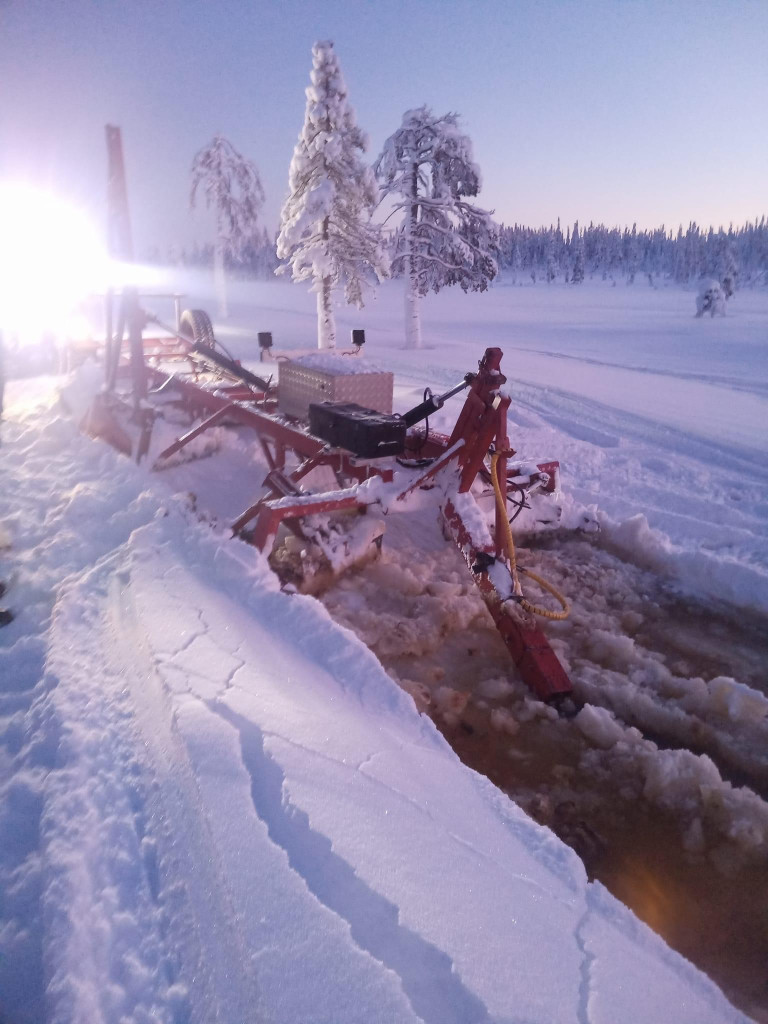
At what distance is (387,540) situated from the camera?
664cm

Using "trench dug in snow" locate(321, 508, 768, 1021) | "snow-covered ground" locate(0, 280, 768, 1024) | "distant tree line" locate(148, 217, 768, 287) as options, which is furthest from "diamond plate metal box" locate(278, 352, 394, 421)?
"distant tree line" locate(148, 217, 768, 287)

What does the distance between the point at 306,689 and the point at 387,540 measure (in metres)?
3.15

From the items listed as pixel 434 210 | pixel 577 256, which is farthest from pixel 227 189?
pixel 577 256

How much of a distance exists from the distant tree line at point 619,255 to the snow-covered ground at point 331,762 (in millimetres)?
97585

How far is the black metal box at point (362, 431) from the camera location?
532 cm

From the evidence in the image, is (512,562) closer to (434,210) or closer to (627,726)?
(627,726)

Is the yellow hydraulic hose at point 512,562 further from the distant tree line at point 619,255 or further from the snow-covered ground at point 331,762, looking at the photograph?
the distant tree line at point 619,255

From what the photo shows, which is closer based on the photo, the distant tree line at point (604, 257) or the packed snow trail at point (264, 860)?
the packed snow trail at point (264, 860)

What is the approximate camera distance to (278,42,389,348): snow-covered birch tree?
19.2m

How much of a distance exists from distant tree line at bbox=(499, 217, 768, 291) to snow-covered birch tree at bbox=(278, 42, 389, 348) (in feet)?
265

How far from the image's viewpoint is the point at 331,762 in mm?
2898

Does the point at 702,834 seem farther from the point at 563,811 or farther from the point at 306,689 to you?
the point at 306,689

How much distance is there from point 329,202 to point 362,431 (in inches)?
657

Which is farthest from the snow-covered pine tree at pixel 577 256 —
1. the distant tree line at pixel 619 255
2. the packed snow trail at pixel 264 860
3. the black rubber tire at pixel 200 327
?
the packed snow trail at pixel 264 860
